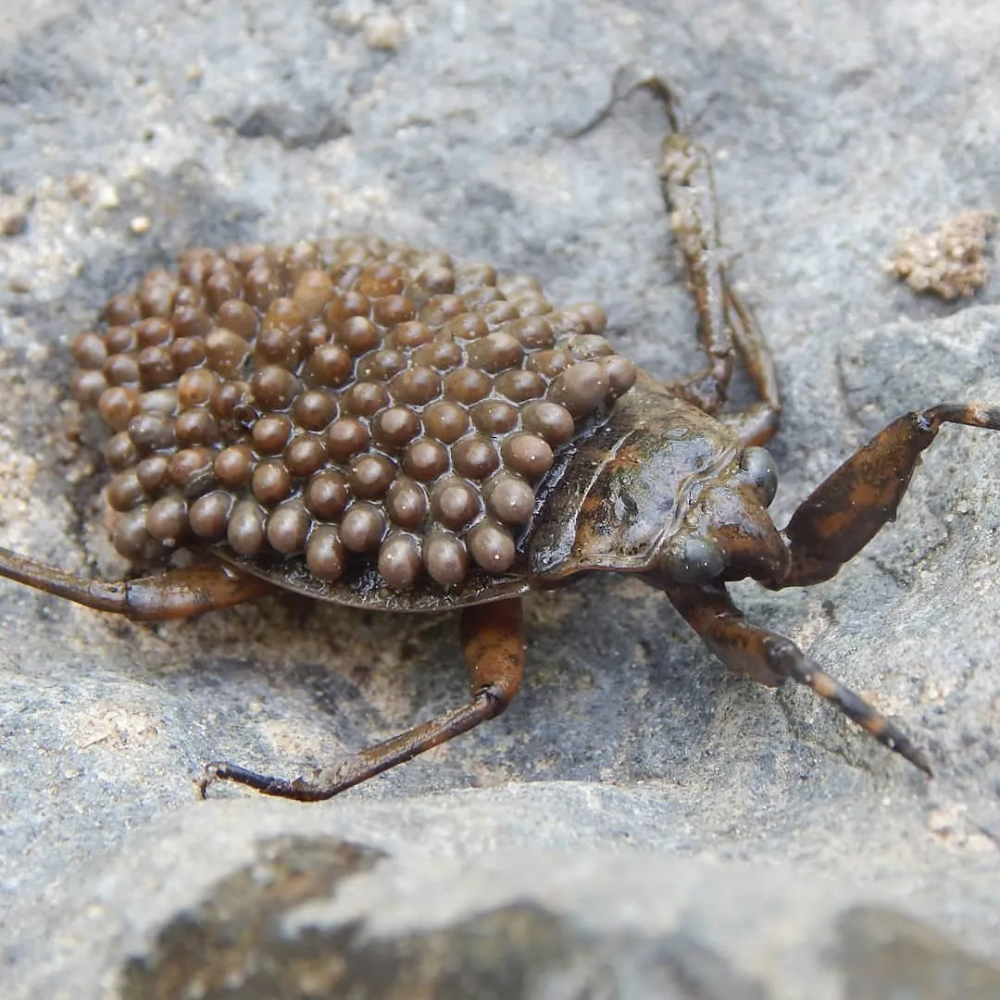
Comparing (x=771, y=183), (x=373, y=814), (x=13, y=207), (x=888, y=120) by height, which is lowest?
(x=373, y=814)

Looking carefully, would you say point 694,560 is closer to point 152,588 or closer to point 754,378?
point 754,378

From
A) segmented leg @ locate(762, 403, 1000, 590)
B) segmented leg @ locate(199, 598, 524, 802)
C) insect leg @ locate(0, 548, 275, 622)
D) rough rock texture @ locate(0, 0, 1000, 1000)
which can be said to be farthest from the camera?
insect leg @ locate(0, 548, 275, 622)

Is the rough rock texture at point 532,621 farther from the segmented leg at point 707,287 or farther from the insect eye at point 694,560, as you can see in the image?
the insect eye at point 694,560

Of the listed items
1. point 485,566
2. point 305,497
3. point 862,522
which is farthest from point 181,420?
point 862,522

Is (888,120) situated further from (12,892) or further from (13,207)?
(12,892)

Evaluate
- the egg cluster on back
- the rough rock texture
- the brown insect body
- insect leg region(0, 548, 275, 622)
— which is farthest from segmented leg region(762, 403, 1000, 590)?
insect leg region(0, 548, 275, 622)

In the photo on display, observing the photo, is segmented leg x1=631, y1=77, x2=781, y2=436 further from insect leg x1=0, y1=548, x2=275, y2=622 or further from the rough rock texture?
insect leg x1=0, y1=548, x2=275, y2=622
